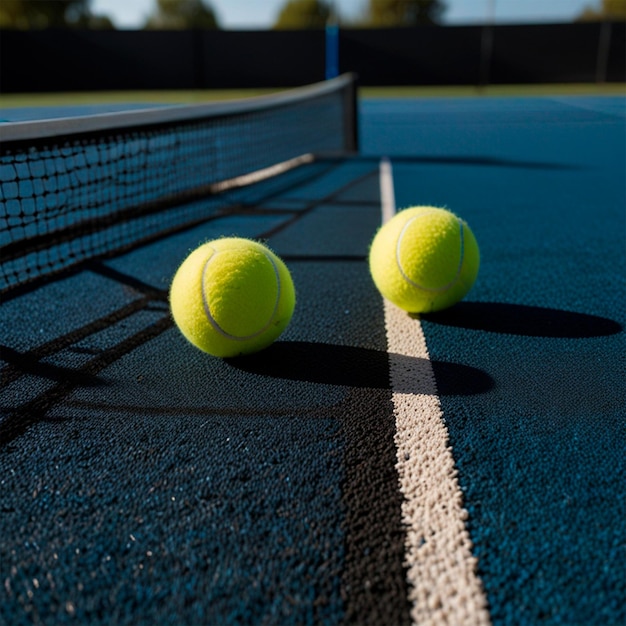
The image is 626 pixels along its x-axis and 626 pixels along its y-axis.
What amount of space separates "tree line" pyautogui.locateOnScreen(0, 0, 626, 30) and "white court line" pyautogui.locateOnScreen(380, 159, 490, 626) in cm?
3767

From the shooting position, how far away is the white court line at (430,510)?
4.60 ft

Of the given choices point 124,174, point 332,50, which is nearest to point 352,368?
point 124,174

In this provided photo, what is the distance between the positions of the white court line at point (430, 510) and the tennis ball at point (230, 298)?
20.6 inches

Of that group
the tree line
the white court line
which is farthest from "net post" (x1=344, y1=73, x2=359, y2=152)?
the tree line

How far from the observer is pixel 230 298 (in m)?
2.46

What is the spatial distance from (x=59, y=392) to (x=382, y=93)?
2336cm

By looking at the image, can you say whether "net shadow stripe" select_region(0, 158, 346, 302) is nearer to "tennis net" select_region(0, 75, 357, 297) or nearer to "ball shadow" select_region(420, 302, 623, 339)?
"tennis net" select_region(0, 75, 357, 297)

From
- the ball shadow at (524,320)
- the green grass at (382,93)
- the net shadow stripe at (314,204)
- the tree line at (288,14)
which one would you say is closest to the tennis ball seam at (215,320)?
the ball shadow at (524,320)

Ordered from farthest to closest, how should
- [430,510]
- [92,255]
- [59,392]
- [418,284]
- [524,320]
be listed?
[92,255] < [524,320] < [418,284] < [59,392] < [430,510]

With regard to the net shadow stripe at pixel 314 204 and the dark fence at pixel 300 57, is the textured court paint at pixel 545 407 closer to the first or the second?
the net shadow stripe at pixel 314 204

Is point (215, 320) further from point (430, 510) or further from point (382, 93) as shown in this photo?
point (382, 93)

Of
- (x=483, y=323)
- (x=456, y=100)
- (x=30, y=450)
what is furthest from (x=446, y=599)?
(x=456, y=100)

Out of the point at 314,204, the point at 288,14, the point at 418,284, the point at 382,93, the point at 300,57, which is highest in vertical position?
the point at 288,14

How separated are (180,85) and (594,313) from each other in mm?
24214
